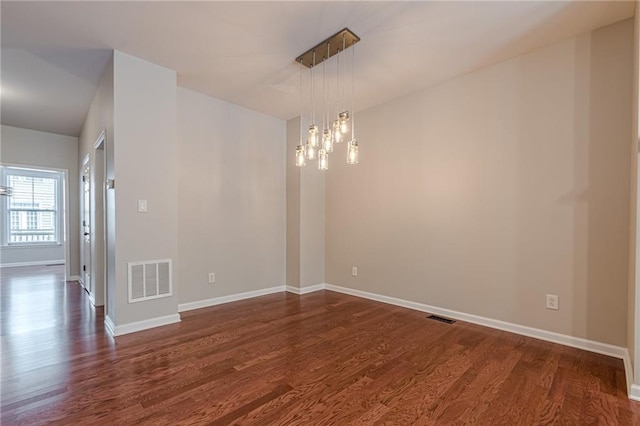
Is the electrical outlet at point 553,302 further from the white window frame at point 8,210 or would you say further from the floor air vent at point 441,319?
the white window frame at point 8,210

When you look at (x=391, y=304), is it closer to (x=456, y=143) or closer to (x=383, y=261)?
(x=383, y=261)

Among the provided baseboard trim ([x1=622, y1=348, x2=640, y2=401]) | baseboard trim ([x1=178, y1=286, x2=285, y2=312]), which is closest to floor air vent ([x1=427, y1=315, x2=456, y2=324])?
baseboard trim ([x1=622, y1=348, x2=640, y2=401])

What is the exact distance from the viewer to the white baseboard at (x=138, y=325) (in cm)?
298

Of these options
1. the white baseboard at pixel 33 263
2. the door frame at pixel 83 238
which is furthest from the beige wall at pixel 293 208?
the white baseboard at pixel 33 263

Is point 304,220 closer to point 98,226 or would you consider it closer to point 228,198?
point 228,198

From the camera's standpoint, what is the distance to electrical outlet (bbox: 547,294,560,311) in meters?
2.82

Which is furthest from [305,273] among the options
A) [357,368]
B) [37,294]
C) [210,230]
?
[37,294]

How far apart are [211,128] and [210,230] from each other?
135 centimetres

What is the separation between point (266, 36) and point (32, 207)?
884 centimetres

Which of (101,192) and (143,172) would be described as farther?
(101,192)

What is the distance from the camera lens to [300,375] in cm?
225

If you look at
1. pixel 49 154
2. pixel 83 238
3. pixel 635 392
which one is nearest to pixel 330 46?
pixel 635 392

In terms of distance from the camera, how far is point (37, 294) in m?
4.70

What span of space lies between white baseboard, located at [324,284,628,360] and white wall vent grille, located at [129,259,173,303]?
103 inches
